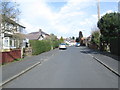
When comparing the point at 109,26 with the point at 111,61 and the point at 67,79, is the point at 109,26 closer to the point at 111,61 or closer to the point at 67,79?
the point at 111,61

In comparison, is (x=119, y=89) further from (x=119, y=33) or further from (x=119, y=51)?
(x=119, y=33)

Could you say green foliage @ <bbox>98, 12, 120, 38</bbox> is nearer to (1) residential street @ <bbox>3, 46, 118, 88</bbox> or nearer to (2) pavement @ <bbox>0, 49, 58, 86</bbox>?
(2) pavement @ <bbox>0, 49, 58, 86</bbox>

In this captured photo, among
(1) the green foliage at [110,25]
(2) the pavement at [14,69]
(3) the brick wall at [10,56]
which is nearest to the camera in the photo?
(2) the pavement at [14,69]

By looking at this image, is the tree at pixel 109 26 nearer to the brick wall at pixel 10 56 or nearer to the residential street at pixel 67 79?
the brick wall at pixel 10 56

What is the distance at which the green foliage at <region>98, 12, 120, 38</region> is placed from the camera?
106 feet

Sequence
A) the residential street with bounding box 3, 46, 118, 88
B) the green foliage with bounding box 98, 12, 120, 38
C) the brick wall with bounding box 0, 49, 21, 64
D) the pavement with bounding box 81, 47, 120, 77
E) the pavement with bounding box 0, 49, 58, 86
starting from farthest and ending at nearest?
the green foliage with bounding box 98, 12, 120, 38 → the brick wall with bounding box 0, 49, 21, 64 → the pavement with bounding box 81, 47, 120, 77 → the pavement with bounding box 0, 49, 58, 86 → the residential street with bounding box 3, 46, 118, 88

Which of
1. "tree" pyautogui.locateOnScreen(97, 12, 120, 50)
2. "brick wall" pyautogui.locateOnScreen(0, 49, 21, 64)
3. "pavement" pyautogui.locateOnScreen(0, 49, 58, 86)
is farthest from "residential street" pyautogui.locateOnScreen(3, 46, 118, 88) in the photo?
"tree" pyautogui.locateOnScreen(97, 12, 120, 50)

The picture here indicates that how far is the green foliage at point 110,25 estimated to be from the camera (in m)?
32.4

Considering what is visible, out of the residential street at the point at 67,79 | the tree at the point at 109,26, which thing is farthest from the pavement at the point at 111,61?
the tree at the point at 109,26

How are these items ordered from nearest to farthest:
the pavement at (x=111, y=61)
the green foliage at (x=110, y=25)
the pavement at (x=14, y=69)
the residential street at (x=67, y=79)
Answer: the residential street at (x=67, y=79), the pavement at (x=14, y=69), the pavement at (x=111, y=61), the green foliage at (x=110, y=25)

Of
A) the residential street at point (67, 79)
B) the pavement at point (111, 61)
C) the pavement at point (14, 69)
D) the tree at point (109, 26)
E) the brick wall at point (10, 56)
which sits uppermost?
the tree at point (109, 26)

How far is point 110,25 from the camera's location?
33469 mm

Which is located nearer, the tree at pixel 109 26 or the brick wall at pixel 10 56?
the brick wall at pixel 10 56

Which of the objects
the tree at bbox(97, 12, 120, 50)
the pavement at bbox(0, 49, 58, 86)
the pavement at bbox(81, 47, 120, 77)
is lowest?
the pavement at bbox(0, 49, 58, 86)
